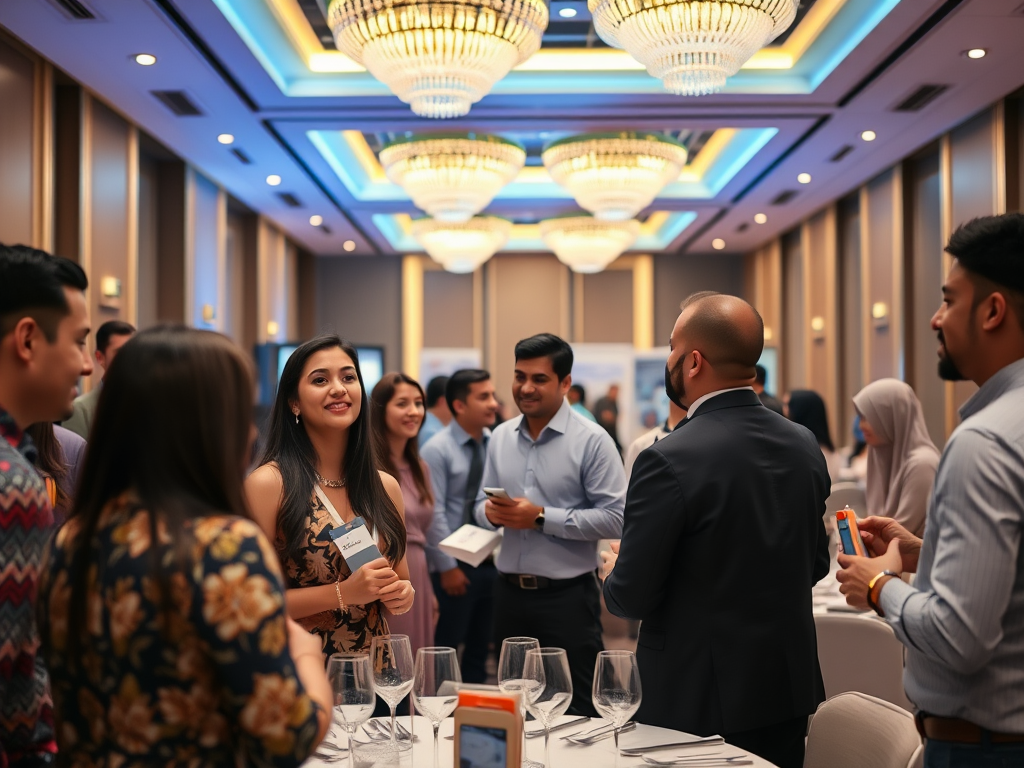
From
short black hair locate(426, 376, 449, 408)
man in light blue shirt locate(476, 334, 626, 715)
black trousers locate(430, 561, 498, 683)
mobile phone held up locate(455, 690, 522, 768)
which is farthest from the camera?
short black hair locate(426, 376, 449, 408)

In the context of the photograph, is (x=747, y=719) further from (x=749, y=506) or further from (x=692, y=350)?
(x=692, y=350)

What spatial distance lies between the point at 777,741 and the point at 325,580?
3.94 ft

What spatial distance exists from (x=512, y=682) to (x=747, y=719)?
0.71m

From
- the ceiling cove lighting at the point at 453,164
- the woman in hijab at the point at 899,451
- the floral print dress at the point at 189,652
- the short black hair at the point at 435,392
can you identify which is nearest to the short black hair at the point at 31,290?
the floral print dress at the point at 189,652

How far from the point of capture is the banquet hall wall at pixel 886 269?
7.25 metres

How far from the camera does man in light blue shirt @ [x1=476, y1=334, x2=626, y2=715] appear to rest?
3725 mm

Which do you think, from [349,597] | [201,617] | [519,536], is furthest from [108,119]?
[201,617]

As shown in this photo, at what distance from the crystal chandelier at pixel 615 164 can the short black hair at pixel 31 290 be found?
6238 millimetres

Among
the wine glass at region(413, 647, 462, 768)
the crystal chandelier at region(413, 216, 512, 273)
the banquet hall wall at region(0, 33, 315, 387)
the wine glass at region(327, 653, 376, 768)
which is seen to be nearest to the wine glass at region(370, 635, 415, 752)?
the wine glass at region(413, 647, 462, 768)

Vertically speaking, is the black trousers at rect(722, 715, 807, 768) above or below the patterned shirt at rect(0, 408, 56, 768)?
below

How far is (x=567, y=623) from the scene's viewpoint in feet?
12.3

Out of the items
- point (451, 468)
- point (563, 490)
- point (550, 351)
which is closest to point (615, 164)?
point (451, 468)

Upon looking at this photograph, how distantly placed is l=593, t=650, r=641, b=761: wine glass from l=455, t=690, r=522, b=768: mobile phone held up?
0.27 meters

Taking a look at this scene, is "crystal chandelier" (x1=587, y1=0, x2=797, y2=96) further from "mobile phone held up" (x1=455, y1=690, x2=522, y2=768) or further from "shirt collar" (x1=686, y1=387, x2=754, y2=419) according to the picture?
"mobile phone held up" (x1=455, y1=690, x2=522, y2=768)
